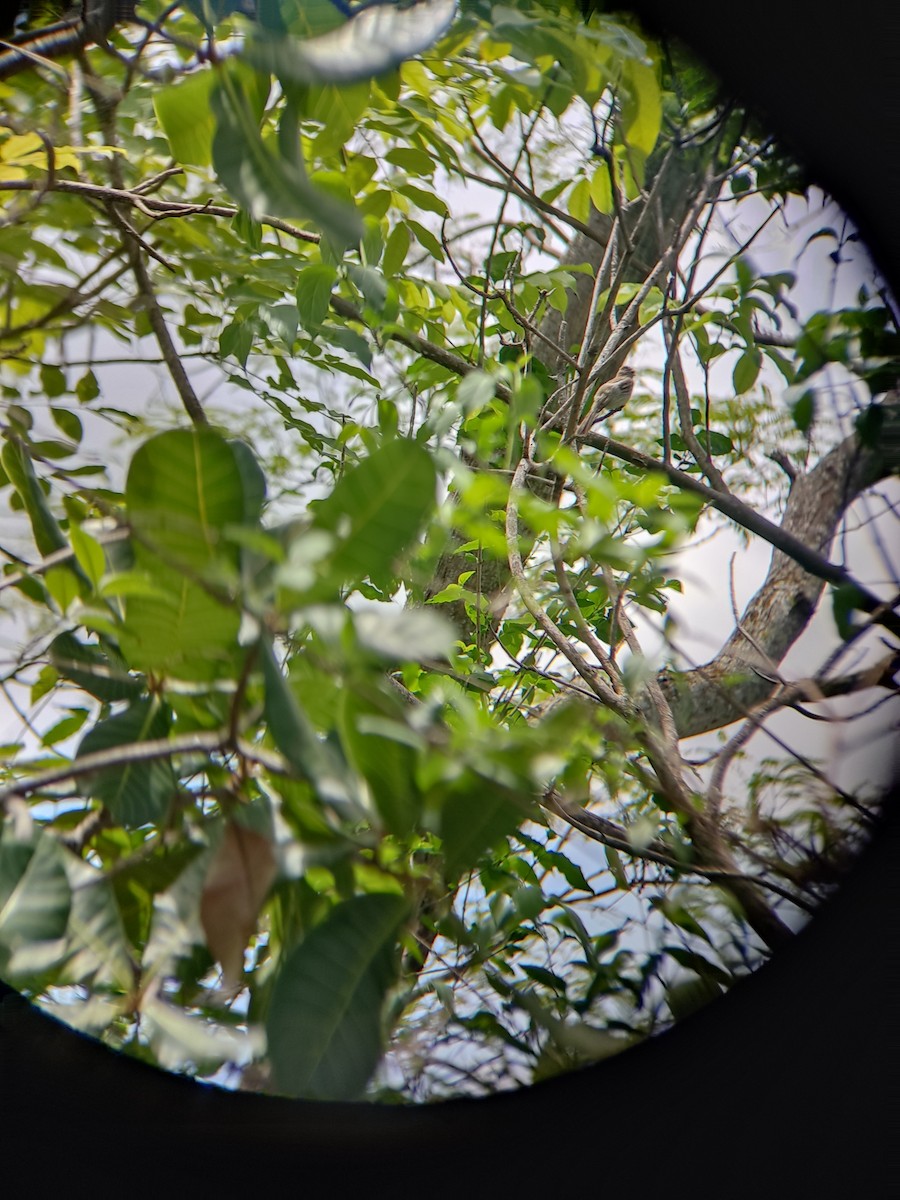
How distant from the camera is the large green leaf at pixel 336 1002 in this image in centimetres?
22

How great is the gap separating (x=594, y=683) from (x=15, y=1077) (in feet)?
1.16

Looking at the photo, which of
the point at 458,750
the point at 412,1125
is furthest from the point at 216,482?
the point at 412,1125

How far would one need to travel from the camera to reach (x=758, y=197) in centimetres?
54

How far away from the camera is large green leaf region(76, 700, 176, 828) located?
27 cm

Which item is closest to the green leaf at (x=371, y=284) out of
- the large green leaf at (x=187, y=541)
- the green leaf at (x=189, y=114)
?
the green leaf at (x=189, y=114)

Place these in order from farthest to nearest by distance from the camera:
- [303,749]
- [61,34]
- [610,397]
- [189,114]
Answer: [610,397] < [61,34] < [189,114] < [303,749]

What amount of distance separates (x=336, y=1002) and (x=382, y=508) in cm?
14

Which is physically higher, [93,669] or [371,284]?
[371,284]

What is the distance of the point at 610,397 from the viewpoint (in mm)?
662

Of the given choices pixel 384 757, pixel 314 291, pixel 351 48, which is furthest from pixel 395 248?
pixel 384 757

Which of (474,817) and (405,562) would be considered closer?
(474,817)

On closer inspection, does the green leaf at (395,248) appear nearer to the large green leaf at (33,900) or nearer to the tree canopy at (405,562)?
the tree canopy at (405,562)

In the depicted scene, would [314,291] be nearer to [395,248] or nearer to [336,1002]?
[395,248]

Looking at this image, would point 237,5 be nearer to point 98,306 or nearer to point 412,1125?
point 98,306
